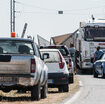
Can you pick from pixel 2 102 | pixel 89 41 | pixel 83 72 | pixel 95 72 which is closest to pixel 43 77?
pixel 2 102

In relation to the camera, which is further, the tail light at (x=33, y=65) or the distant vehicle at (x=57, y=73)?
the distant vehicle at (x=57, y=73)

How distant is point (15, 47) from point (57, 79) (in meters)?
3.58

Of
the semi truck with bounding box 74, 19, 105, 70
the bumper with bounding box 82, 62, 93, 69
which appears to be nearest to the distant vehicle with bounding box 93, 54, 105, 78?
the semi truck with bounding box 74, 19, 105, 70

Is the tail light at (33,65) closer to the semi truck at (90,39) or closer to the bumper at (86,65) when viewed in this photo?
the semi truck at (90,39)

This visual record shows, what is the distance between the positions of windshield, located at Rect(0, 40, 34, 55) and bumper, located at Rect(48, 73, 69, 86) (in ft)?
10.6

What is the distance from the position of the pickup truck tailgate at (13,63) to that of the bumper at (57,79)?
4105mm

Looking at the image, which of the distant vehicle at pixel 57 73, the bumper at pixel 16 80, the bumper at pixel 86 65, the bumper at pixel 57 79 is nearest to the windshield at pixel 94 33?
the bumper at pixel 86 65

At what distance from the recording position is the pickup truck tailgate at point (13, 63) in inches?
595

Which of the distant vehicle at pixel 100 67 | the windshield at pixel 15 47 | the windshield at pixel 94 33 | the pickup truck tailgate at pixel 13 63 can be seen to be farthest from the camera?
the windshield at pixel 94 33

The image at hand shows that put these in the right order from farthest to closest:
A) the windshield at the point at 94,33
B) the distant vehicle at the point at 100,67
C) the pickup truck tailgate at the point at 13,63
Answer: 1. the windshield at the point at 94,33
2. the distant vehicle at the point at 100,67
3. the pickup truck tailgate at the point at 13,63

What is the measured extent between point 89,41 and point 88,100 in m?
23.0

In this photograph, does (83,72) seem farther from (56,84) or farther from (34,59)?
(34,59)

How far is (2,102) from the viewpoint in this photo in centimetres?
1505

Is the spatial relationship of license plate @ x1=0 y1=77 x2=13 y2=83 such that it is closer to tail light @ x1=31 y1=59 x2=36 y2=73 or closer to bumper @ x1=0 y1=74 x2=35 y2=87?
bumper @ x1=0 y1=74 x2=35 y2=87
